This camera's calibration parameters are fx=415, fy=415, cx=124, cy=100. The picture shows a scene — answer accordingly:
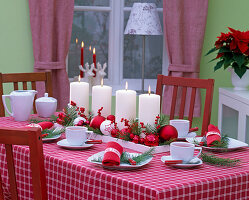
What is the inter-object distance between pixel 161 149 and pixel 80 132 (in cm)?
30

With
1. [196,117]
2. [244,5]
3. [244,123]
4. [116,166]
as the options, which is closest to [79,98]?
[116,166]

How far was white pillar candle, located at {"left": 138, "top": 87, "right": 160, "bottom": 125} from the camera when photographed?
4.99 ft

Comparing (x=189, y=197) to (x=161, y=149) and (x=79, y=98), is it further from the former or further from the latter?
(x=79, y=98)

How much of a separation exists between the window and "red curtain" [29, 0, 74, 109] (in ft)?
0.73

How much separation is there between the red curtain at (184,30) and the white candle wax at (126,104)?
165 cm

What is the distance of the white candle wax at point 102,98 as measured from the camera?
1.70 metres

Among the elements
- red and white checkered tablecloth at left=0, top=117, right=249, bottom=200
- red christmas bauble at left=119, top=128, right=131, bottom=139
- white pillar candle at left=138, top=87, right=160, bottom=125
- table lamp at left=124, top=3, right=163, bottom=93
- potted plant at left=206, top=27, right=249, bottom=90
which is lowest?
red and white checkered tablecloth at left=0, top=117, right=249, bottom=200

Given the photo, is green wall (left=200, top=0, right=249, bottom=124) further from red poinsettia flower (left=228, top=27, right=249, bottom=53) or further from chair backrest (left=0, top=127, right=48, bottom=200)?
chair backrest (left=0, top=127, right=48, bottom=200)

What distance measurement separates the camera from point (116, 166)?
127cm

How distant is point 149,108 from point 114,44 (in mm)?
1921

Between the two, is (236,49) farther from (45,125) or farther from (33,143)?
(33,143)

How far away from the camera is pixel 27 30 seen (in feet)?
10.3

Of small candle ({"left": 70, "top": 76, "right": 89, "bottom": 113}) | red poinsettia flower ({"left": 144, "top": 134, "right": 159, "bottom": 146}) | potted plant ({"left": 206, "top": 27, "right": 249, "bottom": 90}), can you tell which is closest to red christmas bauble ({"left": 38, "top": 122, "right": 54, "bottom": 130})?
small candle ({"left": 70, "top": 76, "right": 89, "bottom": 113})

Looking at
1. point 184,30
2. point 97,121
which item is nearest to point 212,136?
point 97,121
